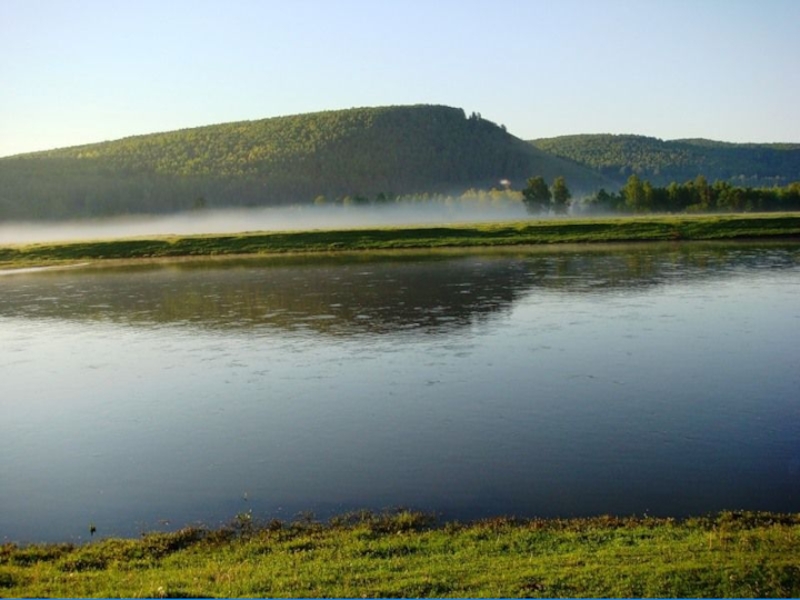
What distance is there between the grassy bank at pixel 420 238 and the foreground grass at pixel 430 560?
69343mm

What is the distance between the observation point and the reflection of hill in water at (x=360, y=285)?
37000 millimetres

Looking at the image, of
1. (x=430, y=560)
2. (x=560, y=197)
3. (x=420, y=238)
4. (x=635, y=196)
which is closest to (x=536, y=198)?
(x=560, y=197)

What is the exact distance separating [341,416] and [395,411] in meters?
1.30

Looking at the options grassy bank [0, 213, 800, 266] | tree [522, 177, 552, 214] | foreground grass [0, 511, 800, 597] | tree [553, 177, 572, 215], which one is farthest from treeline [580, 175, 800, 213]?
foreground grass [0, 511, 800, 597]

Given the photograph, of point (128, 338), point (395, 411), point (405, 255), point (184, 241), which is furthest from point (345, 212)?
point (395, 411)

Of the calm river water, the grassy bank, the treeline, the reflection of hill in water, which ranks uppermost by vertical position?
the treeline

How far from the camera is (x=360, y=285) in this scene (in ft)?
160

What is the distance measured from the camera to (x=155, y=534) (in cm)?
1294

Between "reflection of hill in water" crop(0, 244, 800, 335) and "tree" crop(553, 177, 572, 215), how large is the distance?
65431 millimetres

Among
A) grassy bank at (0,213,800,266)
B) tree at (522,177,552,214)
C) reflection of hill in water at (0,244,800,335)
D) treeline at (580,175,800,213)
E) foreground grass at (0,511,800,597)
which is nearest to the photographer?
foreground grass at (0,511,800,597)

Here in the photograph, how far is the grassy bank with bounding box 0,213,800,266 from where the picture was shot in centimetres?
8000

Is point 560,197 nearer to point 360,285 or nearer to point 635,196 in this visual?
point 635,196

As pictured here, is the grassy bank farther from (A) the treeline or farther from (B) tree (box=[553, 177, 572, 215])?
(B) tree (box=[553, 177, 572, 215])

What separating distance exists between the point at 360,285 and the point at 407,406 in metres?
28.5
